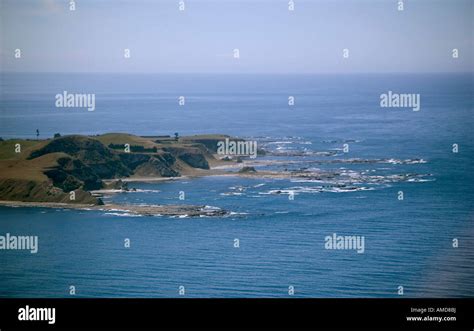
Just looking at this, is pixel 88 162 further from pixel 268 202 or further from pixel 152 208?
pixel 268 202

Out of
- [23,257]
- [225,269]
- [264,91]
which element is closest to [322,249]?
[225,269]

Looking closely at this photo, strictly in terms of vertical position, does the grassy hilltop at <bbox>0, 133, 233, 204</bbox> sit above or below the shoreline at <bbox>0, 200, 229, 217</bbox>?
above
